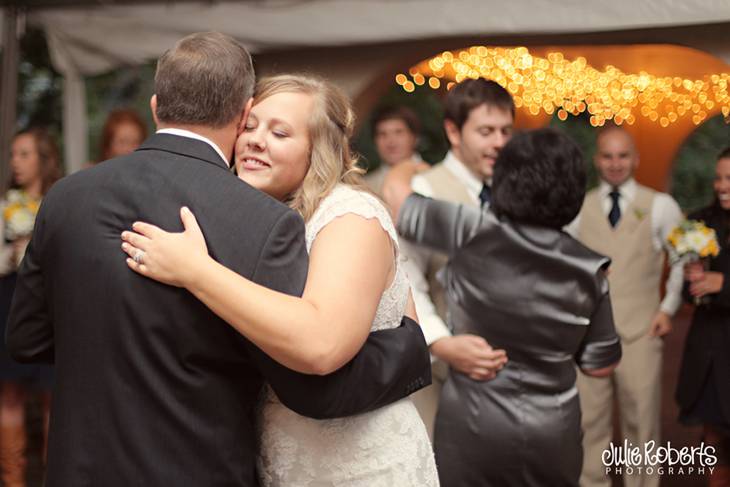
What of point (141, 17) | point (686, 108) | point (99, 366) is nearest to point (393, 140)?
point (141, 17)

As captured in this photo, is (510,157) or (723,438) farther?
(723,438)

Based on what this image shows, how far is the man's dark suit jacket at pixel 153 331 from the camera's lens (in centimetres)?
205

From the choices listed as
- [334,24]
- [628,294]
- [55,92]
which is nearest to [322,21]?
[334,24]

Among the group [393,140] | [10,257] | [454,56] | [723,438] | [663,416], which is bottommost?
[663,416]

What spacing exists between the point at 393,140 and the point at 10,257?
115 inches

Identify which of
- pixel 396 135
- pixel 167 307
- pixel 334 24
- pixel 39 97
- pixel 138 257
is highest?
pixel 334 24

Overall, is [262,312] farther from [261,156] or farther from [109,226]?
[261,156]

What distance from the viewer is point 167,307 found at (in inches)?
80.4

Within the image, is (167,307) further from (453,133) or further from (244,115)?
(453,133)

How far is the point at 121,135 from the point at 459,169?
273cm

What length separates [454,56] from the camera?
30.0ft

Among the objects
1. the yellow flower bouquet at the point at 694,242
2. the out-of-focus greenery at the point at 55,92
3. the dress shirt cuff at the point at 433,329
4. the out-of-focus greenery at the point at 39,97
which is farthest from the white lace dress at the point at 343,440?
the out-of-focus greenery at the point at 39,97

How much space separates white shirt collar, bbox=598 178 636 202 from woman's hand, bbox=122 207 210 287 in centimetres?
443

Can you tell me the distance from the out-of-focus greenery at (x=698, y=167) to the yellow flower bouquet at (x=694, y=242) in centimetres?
1284
